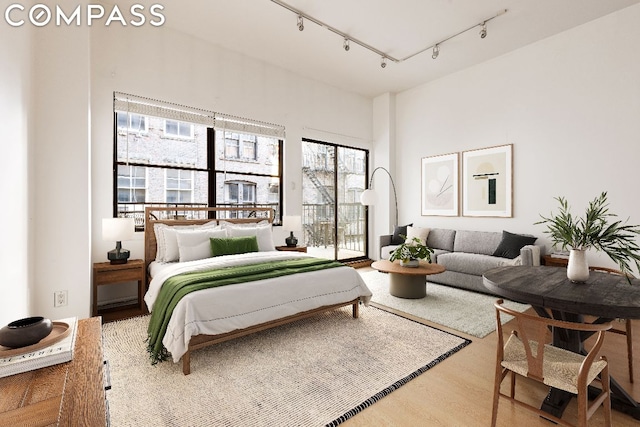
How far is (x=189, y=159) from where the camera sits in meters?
4.34

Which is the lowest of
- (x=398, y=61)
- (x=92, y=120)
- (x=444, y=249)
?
(x=444, y=249)

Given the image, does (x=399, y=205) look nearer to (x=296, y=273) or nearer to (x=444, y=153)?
(x=444, y=153)

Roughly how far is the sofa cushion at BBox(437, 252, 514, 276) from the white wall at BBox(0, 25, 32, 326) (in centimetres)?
467

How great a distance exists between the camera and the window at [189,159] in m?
3.83

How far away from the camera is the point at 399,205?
20.5 ft

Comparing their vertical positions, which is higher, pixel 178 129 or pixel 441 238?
pixel 178 129

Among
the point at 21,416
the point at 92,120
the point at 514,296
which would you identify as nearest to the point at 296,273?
the point at 514,296

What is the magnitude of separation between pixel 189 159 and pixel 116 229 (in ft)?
4.73

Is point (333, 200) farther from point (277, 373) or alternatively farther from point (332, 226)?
point (277, 373)

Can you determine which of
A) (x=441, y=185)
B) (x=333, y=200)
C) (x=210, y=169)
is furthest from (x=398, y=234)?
(x=210, y=169)

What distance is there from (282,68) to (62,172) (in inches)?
138


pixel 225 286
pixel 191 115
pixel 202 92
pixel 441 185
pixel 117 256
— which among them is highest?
pixel 202 92

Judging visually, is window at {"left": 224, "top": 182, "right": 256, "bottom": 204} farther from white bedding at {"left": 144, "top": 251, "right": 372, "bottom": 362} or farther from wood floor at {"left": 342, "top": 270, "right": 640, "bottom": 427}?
wood floor at {"left": 342, "top": 270, "right": 640, "bottom": 427}

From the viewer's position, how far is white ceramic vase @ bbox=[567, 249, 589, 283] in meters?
1.95
